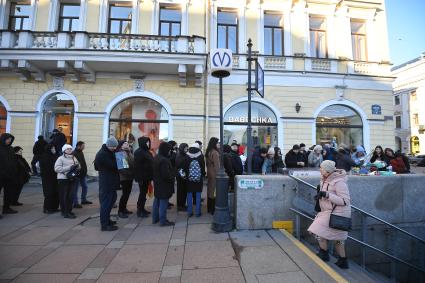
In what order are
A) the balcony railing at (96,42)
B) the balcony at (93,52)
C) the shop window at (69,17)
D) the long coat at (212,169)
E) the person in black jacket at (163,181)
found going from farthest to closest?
1. the shop window at (69,17)
2. the balcony railing at (96,42)
3. the balcony at (93,52)
4. the long coat at (212,169)
5. the person in black jacket at (163,181)

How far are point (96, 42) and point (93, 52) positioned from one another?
63 centimetres

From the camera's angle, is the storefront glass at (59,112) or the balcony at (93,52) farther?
the storefront glass at (59,112)

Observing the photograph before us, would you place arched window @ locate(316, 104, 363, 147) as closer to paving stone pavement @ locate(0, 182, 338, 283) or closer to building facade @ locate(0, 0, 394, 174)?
building facade @ locate(0, 0, 394, 174)

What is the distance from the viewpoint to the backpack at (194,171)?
5816mm

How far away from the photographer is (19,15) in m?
12.4

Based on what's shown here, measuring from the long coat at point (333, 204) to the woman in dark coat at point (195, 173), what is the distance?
8.85ft

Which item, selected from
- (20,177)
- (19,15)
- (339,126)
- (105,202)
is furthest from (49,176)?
(339,126)

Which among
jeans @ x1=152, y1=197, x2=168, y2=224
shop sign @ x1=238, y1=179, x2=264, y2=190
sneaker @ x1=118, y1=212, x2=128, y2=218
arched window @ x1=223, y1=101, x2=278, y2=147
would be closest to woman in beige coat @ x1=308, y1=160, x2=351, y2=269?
shop sign @ x1=238, y1=179, x2=264, y2=190

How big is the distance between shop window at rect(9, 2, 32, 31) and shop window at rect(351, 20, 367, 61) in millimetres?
16955

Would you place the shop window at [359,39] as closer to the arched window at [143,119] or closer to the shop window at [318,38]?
the shop window at [318,38]

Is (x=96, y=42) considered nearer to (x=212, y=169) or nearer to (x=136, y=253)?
(x=212, y=169)

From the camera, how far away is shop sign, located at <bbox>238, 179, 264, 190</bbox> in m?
5.05

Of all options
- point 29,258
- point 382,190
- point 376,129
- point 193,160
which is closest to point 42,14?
point 193,160

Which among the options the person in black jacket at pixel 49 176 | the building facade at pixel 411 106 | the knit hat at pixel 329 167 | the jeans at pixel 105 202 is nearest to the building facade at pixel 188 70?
the person in black jacket at pixel 49 176
